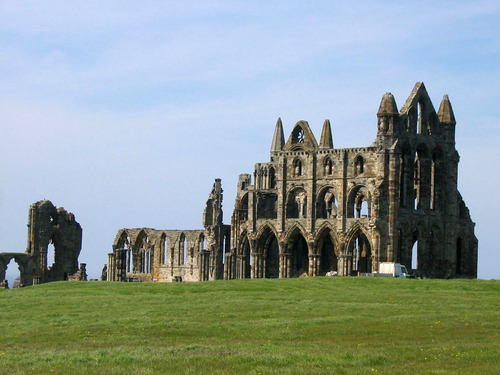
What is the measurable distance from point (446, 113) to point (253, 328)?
55.6 metres

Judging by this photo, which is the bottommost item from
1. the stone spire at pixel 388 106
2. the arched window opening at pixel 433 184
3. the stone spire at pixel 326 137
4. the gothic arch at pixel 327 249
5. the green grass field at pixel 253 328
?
the green grass field at pixel 253 328

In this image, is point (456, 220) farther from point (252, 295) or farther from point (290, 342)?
point (290, 342)

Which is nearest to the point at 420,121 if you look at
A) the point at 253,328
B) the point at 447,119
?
the point at 447,119

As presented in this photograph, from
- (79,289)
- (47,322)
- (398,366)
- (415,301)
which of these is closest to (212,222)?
(79,289)

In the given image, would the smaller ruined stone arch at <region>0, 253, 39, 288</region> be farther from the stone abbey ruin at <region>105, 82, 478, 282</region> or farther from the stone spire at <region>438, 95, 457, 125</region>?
the stone spire at <region>438, 95, 457, 125</region>

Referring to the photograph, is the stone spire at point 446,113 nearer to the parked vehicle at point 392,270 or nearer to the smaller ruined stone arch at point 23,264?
the parked vehicle at point 392,270

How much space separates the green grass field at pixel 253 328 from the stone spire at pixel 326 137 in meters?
30.2

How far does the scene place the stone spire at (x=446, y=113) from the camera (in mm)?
95500

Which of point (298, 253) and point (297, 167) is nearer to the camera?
point (297, 167)

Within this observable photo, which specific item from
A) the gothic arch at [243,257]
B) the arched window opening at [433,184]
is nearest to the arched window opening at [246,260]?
the gothic arch at [243,257]

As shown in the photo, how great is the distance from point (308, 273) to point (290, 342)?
53.3m

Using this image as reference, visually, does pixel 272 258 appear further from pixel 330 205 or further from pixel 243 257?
pixel 330 205

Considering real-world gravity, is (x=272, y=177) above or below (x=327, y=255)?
above

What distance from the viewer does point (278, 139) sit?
10319cm
